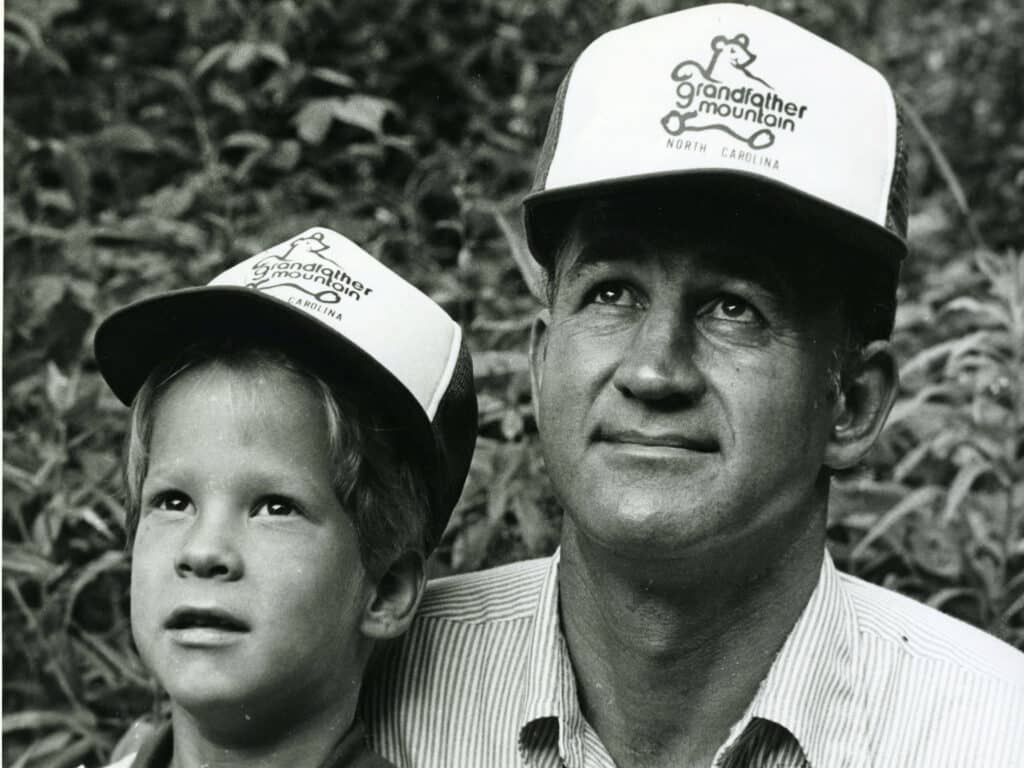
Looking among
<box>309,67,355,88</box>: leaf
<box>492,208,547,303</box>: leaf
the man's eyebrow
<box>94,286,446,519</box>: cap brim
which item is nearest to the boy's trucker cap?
<box>94,286,446,519</box>: cap brim

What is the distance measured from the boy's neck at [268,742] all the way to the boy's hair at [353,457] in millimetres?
313

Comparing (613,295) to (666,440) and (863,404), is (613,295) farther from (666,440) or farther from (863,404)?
(863,404)

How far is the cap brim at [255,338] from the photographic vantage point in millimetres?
3068

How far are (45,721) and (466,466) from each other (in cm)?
150

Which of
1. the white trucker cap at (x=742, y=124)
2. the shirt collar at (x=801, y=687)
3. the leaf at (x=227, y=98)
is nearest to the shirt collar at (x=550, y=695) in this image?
the shirt collar at (x=801, y=687)

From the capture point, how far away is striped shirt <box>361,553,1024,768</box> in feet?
10.2

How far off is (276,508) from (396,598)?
370 millimetres

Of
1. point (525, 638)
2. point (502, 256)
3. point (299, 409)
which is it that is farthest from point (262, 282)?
point (502, 256)

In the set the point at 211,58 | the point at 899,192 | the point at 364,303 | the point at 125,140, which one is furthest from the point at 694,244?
the point at 125,140

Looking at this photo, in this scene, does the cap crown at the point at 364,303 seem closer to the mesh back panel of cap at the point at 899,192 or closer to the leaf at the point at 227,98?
the mesh back panel of cap at the point at 899,192

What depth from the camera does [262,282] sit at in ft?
10.4

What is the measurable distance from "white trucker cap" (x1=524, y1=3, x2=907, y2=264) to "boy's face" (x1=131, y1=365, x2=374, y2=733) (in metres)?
0.68

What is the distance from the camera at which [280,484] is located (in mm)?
2996

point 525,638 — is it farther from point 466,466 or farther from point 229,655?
point 229,655
